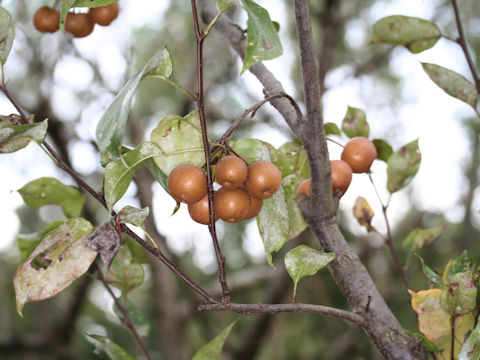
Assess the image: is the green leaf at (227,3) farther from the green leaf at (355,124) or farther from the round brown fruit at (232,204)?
the green leaf at (355,124)

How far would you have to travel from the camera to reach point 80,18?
2.43 ft

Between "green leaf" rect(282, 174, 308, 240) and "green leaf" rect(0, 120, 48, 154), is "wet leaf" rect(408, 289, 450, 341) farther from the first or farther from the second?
"green leaf" rect(0, 120, 48, 154)

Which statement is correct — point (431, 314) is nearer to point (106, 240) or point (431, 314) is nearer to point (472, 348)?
point (472, 348)

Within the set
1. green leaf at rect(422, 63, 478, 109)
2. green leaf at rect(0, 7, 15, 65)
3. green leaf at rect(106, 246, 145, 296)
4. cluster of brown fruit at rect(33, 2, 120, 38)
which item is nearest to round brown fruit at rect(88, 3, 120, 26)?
cluster of brown fruit at rect(33, 2, 120, 38)

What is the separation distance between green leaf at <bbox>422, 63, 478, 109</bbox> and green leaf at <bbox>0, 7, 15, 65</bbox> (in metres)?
0.50

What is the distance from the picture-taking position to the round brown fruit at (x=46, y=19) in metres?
0.77

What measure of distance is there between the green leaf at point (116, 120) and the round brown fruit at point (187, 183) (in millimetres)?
76

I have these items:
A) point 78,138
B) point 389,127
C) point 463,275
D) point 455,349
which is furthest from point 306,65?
point 389,127

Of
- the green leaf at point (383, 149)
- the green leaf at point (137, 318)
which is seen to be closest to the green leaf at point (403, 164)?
the green leaf at point (383, 149)

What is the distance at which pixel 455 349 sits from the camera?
0.59m

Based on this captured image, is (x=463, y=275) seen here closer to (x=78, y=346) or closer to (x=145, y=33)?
(x=145, y=33)

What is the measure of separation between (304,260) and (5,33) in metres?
0.40

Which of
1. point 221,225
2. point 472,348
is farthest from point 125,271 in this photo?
point 221,225

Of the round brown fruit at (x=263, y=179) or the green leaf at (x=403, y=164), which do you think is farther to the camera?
the green leaf at (x=403, y=164)
